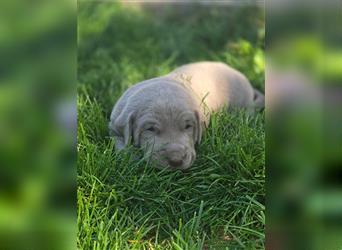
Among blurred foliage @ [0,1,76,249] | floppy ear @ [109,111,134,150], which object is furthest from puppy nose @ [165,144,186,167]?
blurred foliage @ [0,1,76,249]

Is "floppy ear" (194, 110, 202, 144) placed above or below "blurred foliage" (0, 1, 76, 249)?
below

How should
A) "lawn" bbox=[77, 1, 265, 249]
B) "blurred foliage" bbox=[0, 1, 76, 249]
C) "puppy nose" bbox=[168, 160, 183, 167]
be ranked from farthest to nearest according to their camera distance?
"puppy nose" bbox=[168, 160, 183, 167], "lawn" bbox=[77, 1, 265, 249], "blurred foliage" bbox=[0, 1, 76, 249]

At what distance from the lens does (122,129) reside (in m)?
3.26

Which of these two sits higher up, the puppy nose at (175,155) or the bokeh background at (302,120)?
the bokeh background at (302,120)

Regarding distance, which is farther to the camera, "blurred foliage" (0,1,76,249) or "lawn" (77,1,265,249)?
"lawn" (77,1,265,249)

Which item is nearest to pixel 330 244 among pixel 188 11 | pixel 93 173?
pixel 93 173

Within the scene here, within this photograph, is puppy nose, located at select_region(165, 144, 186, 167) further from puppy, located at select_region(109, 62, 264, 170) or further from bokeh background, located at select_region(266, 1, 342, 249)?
bokeh background, located at select_region(266, 1, 342, 249)

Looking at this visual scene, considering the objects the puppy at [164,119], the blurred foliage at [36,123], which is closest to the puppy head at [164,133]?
the puppy at [164,119]

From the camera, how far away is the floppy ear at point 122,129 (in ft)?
10.3

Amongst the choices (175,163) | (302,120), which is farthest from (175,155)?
(302,120)

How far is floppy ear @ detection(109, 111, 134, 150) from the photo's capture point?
3.13m

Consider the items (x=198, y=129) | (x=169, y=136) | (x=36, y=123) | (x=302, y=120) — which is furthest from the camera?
(x=198, y=129)

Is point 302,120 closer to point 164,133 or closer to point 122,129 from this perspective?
point 164,133

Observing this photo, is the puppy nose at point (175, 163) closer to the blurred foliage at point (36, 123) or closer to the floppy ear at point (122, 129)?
the floppy ear at point (122, 129)
